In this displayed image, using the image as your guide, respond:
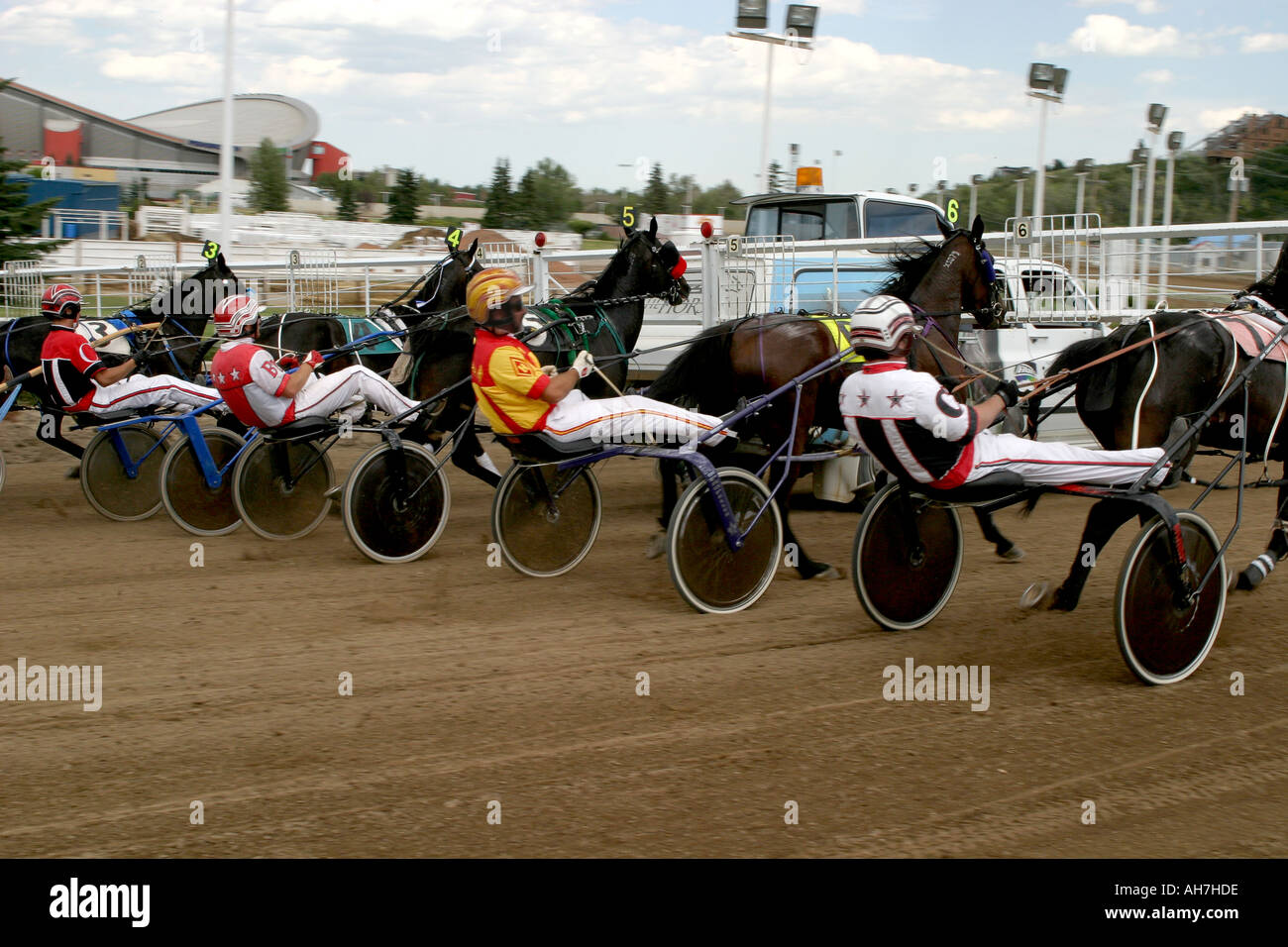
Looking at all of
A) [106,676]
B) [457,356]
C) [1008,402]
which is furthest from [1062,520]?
[106,676]

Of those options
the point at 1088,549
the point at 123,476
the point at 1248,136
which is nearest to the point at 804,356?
the point at 1088,549

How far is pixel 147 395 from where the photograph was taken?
312 inches

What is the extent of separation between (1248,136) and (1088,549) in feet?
101

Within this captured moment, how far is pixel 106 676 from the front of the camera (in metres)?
4.72

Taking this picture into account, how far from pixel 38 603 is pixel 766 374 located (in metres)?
4.11

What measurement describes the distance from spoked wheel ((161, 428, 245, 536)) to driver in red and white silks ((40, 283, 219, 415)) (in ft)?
1.68

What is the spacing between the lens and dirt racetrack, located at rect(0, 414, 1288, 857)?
11.0ft

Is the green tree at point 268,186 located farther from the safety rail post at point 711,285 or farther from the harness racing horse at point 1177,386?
the harness racing horse at point 1177,386

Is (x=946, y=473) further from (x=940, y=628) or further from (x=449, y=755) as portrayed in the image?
(x=449, y=755)

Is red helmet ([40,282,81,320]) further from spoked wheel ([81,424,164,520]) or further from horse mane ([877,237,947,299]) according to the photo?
horse mane ([877,237,947,299])

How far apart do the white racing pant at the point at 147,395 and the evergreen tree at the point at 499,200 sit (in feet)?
111

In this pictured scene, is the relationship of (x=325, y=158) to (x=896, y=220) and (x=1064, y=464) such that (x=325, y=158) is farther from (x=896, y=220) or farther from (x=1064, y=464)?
(x=1064, y=464)

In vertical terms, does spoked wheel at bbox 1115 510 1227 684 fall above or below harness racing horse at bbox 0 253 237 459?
below

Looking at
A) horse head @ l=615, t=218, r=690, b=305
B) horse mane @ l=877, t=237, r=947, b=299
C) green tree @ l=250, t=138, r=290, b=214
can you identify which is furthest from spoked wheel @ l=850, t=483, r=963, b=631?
green tree @ l=250, t=138, r=290, b=214
